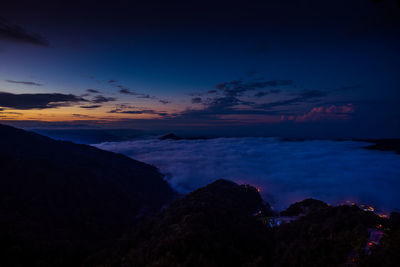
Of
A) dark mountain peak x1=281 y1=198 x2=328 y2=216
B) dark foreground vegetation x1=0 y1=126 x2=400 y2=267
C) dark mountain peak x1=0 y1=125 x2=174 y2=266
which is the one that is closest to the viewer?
dark foreground vegetation x1=0 y1=126 x2=400 y2=267

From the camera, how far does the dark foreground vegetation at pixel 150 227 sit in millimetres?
28734

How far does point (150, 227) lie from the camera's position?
54.5 meters

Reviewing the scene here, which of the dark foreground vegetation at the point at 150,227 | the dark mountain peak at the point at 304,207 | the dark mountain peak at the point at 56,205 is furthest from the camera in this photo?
the dark mountain peak at the point at 304,207

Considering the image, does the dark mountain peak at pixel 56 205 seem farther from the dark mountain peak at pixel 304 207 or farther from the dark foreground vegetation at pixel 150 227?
the dark mountain peak at pixel 304 207

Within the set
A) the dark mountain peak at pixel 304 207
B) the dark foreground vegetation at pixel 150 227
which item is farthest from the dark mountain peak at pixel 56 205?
the dark mountain peak at pixel 304 207

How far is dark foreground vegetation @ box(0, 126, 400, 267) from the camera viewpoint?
28.7 metres

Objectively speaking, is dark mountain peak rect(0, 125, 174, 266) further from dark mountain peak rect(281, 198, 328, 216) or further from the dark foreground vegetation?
dark mountain peak rect(281, 198, 328, 216)

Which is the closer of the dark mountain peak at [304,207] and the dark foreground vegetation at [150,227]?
the dark foreground vegetation at [150,227]

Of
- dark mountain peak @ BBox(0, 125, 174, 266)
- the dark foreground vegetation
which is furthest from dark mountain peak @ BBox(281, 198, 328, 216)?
dark mountain peak @ BBox(0, 125, 174, 266)

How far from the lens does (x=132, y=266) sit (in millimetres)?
29562

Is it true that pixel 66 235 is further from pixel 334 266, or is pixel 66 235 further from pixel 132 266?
pixel 334 266

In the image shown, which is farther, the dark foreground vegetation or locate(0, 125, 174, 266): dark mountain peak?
locate(0, 125, 174, 266): dark mountain peak

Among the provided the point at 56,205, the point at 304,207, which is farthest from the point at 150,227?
the point at 304,207

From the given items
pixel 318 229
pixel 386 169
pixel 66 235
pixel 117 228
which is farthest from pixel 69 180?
pixel 386 169
